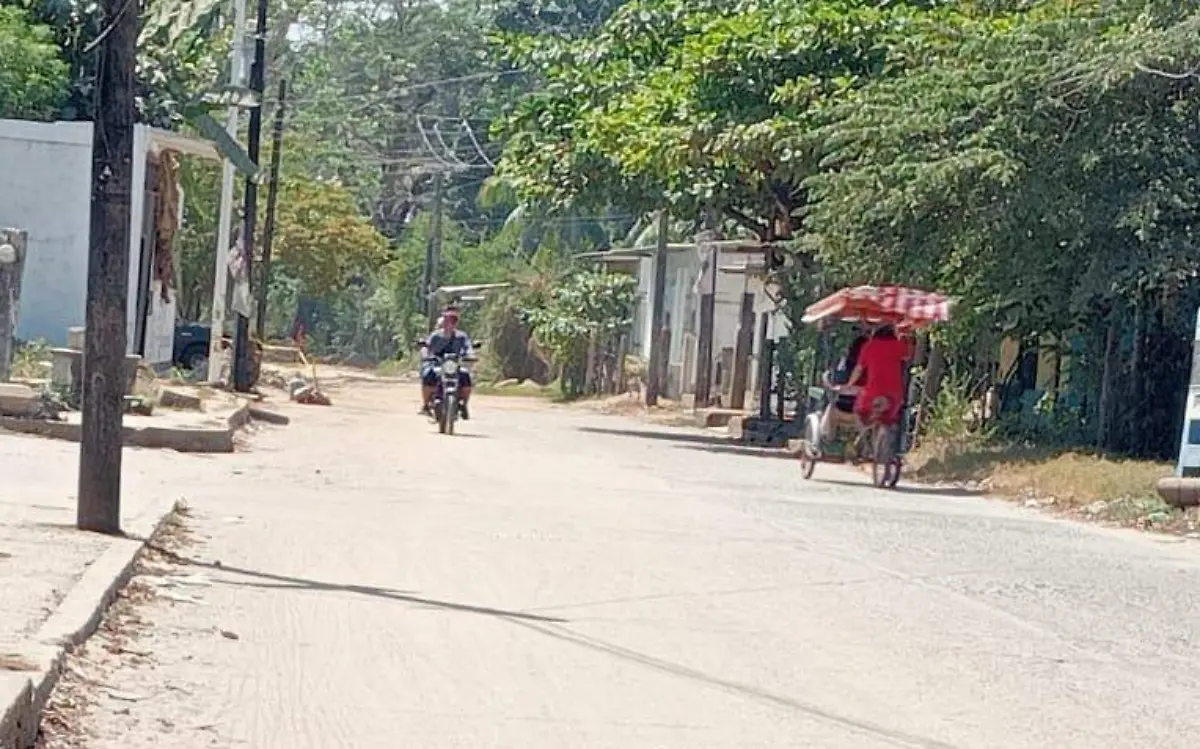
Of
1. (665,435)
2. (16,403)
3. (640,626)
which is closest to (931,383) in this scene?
(665,435)

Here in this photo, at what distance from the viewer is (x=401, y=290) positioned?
77.4 meters

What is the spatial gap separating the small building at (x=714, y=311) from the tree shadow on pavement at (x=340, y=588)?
27.5 meters

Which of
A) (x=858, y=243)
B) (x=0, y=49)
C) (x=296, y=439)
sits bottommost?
(x=296, y=439)

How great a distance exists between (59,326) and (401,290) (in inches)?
1787

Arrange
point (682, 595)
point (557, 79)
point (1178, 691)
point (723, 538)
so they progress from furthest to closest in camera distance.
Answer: point (557, 79) → point (723, 538) → point (682, 595) → point (1178, 691)

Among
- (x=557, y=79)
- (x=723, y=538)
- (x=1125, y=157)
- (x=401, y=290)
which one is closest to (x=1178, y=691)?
(x=723, y=538)

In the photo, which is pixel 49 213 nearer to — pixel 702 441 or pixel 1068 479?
pixel 702 441

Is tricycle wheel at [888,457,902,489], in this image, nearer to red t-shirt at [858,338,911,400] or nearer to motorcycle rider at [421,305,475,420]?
red t-shirt at [858,338,911,400]

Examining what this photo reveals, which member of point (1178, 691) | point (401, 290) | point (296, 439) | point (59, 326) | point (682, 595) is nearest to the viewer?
point (1178, 691)

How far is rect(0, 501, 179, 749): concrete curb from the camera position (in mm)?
6992

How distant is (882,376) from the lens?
2373 centimetres

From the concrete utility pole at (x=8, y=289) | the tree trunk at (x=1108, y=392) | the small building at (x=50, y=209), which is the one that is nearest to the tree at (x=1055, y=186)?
the tree trunk at (x=1108, y=392)

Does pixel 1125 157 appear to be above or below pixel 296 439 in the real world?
above

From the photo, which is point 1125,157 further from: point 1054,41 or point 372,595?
point 372,595
